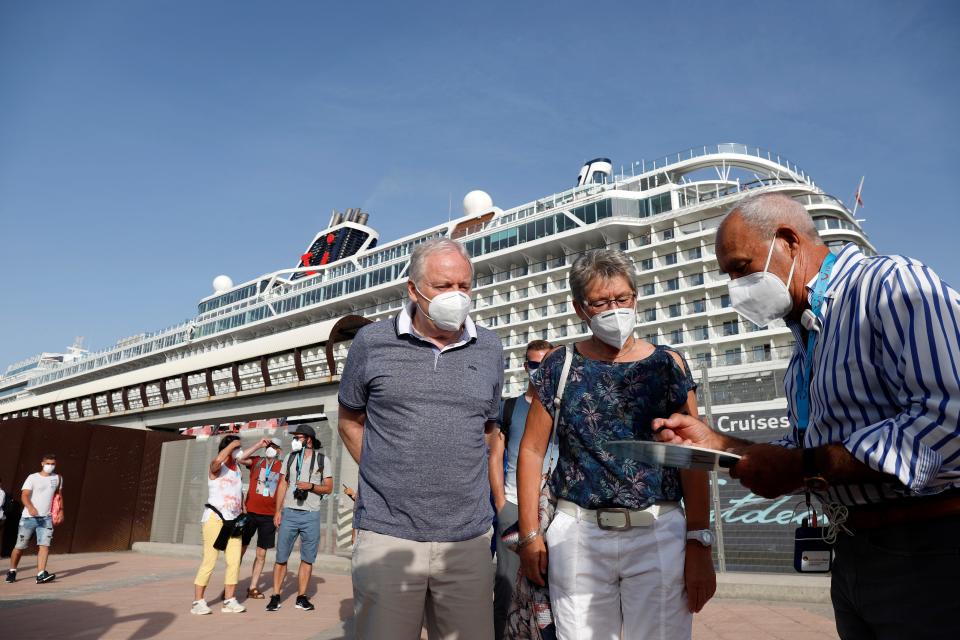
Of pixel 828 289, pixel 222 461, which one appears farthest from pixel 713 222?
pixel 828 289

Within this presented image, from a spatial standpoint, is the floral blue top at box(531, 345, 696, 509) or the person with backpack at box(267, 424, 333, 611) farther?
the person with backpack at box(267, 424, 333, 611)

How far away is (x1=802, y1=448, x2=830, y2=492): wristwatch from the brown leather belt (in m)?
0.10

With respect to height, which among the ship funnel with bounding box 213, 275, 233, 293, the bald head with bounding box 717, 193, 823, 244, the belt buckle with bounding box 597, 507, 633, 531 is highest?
the ship funnel with bounding box 213, 275, 233, 293

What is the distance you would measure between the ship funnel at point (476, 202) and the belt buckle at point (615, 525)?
51896 mm

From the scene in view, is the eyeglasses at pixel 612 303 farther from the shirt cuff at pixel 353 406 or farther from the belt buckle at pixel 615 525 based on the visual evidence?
the shirt cuff at pixel 353 406

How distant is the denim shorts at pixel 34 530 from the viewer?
763 cm

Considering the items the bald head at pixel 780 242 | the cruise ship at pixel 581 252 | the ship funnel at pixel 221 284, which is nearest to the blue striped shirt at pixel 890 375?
the bald head at pixel 780 242

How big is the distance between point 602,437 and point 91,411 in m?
27.7

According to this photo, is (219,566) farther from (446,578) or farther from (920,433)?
(920,433)

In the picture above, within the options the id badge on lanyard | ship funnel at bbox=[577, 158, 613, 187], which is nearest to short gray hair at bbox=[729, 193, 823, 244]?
the id badge on lanyard

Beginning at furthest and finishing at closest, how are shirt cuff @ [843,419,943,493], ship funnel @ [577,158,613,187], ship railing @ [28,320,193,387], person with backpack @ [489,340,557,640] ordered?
ship railing @ [28,320,193,387], ship funnel @ [577,158,613,187], person with backpack @ [489,340,557,640], shirt cuff @ [843,419,943,493]

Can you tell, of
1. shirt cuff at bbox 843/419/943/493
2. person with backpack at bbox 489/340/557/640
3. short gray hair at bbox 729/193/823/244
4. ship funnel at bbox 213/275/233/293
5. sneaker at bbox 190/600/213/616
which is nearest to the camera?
shirt cuff at bbox 843/419/943/493

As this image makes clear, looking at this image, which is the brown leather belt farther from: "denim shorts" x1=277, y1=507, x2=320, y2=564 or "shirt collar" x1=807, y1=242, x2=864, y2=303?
"denim shorts" x1=277, y1=507, x2=320, y2=564

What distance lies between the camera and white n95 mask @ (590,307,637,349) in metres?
2.11
